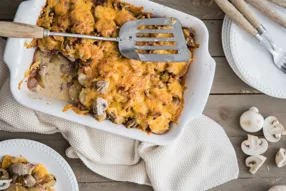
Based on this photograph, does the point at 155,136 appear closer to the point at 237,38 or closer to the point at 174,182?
the point at 174,182

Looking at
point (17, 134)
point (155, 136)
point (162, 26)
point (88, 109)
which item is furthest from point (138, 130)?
point (17, 134)

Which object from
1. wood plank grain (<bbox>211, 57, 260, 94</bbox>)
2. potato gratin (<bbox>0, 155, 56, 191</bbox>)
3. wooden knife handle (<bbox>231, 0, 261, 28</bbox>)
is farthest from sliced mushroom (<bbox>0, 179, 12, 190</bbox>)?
wooden knife handle (<bbox>231, 0, 261, 28</bbox>)

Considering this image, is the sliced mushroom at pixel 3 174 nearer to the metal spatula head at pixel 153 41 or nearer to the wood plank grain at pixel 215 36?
the metal spatula head at pixel 153 41

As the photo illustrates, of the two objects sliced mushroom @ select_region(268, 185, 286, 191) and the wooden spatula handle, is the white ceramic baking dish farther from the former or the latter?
sliced mushroom @ select_region(268, 185, 286, 191)

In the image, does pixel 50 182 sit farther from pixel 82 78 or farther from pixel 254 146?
pixel 254 146

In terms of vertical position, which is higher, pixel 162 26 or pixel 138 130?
pixel 162 26

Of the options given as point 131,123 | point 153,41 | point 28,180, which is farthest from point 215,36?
point 28,180
